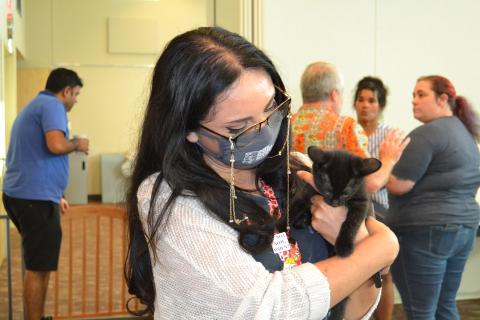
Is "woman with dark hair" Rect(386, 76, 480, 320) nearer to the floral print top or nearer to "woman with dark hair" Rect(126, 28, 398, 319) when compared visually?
the floral print top

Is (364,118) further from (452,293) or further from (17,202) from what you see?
(17,202)

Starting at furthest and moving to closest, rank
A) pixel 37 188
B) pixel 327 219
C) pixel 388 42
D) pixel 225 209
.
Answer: pixel 388 42
pixel 37 188
pixel 327 219
pixel 225 209

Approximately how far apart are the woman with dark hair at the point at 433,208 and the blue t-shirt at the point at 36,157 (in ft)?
6.89

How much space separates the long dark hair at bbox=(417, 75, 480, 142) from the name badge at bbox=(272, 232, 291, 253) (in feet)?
6.45

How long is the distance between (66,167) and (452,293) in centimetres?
251

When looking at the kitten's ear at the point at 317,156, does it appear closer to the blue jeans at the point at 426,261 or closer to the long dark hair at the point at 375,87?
the blue jeans at the point at 426,261

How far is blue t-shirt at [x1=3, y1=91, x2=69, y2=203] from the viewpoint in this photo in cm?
343

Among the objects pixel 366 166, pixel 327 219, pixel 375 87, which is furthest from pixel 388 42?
pixel 327 219

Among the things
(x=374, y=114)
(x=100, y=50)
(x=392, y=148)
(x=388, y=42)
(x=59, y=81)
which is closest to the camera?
(x=392, y=148)

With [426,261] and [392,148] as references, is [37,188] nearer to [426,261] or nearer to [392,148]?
[392,148]

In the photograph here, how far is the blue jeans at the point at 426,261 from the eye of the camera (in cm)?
270

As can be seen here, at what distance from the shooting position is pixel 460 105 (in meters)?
2.91

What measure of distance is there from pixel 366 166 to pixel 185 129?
21.7 inches

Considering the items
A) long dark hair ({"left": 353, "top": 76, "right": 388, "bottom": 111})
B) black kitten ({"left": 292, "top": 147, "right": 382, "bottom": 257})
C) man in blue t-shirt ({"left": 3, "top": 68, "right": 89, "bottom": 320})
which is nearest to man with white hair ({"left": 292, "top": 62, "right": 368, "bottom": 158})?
long dark hair ({"left": 353, "top": 76, "right": 388, "bottom": 111})
